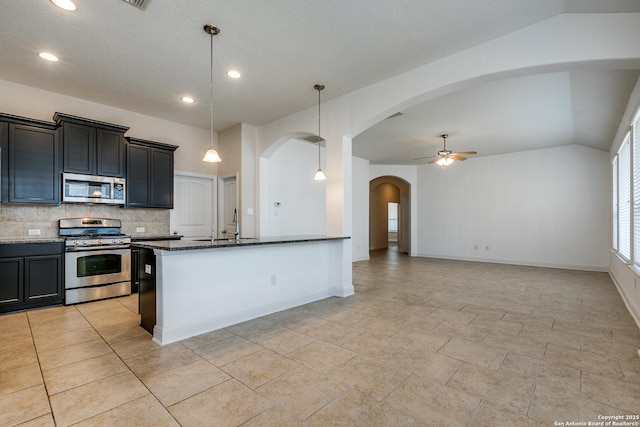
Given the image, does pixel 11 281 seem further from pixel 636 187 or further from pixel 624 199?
pixel 624 199

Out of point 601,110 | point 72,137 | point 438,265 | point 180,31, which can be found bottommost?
point 438,265

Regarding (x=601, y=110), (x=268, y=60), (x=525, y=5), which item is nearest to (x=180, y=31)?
(x=268, y=60)

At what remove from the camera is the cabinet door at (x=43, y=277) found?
12.5 feet

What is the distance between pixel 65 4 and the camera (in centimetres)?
267

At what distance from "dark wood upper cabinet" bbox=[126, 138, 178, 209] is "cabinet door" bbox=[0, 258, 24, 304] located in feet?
5.11

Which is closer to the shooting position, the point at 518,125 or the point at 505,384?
the point at 505,384

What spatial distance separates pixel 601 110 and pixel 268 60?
4.99 m

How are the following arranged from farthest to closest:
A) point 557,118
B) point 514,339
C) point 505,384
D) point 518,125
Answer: point 518,125
point 557,118
point 514,339
point 505,384

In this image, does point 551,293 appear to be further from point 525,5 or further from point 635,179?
point 525,5

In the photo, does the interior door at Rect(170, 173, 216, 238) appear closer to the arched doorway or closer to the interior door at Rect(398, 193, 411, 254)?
the arched doorway

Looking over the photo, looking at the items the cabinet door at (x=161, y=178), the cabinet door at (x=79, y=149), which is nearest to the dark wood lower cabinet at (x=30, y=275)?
the cabinet door at (x=79, y=149)

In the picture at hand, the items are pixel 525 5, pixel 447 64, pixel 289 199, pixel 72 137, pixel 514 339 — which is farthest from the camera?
pixel 289 199

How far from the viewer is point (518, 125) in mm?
5754

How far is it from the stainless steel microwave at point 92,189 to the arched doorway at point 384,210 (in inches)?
323
